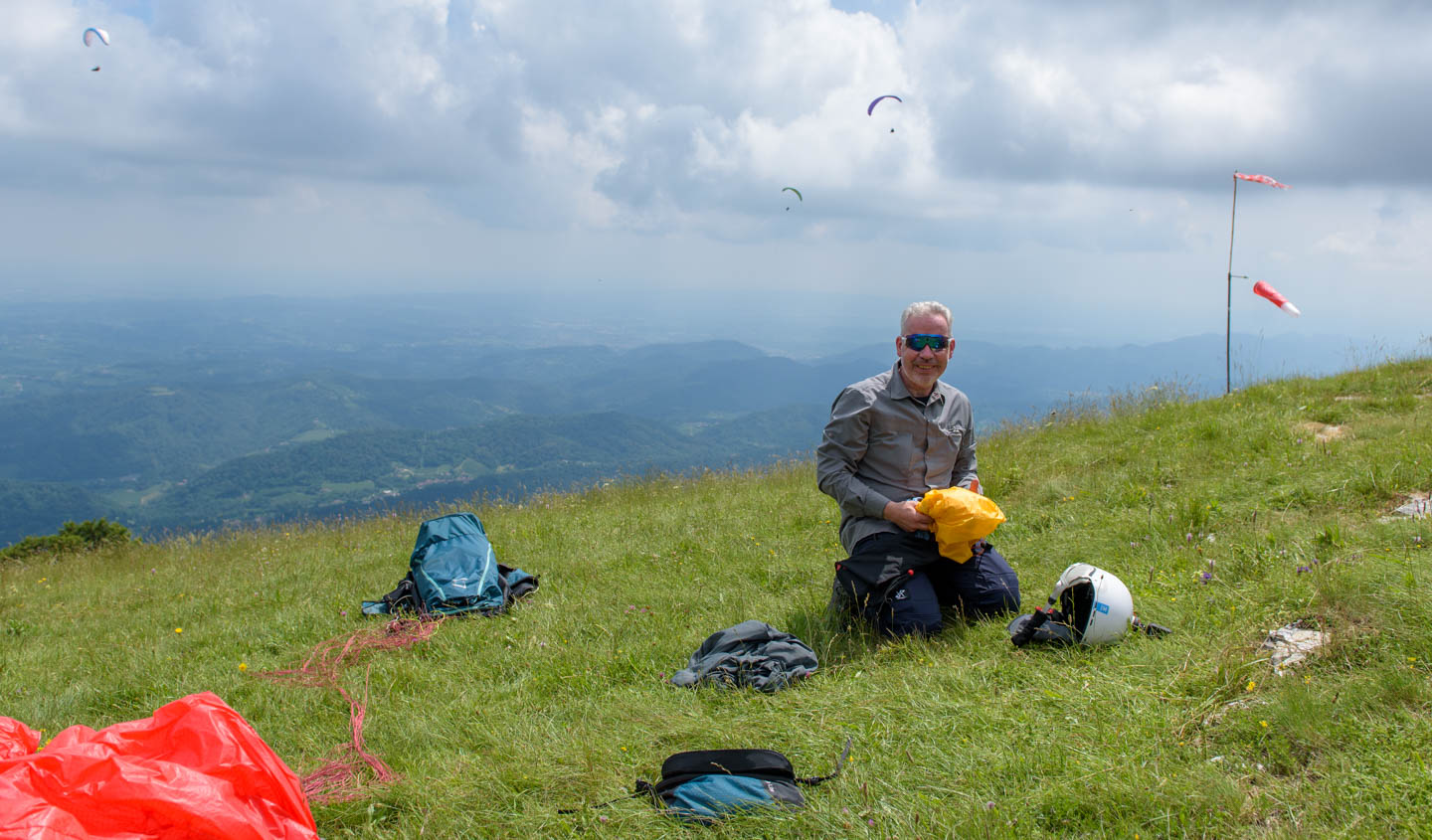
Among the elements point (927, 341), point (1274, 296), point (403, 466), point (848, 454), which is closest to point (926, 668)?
point (848, 454)

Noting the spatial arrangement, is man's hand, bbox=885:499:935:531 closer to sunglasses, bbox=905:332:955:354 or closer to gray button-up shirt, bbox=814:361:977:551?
gray button-up shirt, bbox=814:361:977:551

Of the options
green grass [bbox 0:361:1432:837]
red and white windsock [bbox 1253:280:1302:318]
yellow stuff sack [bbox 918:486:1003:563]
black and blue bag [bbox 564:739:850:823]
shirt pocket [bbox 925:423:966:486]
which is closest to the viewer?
green grass [bbox 0:361:1432:837]

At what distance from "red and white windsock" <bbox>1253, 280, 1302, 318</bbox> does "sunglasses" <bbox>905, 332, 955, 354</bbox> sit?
6839 mm

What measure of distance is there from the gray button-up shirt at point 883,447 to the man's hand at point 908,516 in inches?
4.1

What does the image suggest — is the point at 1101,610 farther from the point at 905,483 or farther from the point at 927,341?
the point at 927,341

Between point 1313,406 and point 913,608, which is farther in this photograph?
point 1313,406

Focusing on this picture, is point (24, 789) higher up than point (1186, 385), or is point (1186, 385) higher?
point (1186, 385)

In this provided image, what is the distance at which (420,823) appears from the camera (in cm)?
300

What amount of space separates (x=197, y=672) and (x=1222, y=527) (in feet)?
23.2

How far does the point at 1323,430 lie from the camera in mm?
7641

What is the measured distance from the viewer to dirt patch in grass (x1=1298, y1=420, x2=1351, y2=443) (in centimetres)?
735

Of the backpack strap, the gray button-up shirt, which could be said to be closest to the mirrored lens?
the gray button-up shirt

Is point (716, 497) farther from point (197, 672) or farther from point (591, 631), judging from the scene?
point (197, 672)

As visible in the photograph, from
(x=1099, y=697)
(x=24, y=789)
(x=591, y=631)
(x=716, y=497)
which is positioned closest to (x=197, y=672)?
(x=591, y=631)
